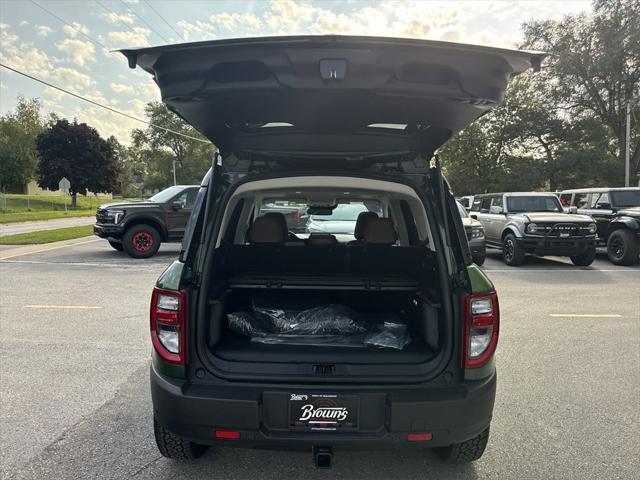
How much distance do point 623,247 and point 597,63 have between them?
21.7 metres

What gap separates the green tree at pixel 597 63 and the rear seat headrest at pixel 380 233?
27.5 m

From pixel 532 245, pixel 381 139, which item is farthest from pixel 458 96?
pixel 532 245

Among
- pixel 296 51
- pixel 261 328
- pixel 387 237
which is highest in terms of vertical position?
pixel 296 51

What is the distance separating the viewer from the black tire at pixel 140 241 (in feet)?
36.9

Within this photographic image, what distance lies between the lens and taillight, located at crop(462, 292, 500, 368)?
226cm

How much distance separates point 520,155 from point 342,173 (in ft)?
119

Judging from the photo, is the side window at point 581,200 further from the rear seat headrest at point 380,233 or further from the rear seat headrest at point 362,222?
the rear seat headrest at point 380,233

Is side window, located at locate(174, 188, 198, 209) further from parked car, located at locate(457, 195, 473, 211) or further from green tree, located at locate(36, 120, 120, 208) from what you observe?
green tree, located at locate(36, 120, 120, 208)

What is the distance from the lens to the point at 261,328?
9.60ft

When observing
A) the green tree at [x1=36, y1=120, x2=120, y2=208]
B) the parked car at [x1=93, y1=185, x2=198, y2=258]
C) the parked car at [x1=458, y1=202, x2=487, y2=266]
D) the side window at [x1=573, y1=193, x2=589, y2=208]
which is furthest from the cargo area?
the green tree at [x1=36, y1=120, x2=120, y2=208]

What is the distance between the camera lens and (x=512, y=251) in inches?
415

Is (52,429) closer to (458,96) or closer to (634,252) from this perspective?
(458,96)

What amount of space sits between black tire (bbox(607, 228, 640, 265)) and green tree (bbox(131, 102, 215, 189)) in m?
54.1

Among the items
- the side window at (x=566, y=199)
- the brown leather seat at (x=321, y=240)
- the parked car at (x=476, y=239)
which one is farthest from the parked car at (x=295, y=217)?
the side window at (x=566, y=199)
